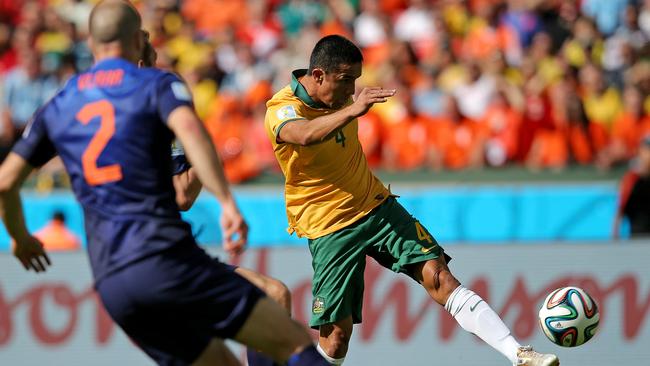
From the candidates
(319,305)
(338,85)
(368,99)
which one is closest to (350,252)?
(319,305)

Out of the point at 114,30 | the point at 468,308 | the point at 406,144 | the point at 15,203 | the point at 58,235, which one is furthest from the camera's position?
the point at 406,144

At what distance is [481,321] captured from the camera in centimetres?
723

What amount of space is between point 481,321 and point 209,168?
2792mm

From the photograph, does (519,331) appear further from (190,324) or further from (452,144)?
(190,324)

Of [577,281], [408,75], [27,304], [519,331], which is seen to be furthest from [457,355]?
[408,75]

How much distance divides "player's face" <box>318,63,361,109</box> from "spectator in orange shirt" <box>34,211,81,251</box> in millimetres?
6389

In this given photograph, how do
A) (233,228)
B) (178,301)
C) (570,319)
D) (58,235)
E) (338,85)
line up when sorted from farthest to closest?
(58,235) < (570,319) < (338,85) < (178,301) < (233,228)

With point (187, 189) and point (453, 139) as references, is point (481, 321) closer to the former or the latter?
point (187, 189)

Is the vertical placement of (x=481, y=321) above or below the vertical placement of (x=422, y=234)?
below

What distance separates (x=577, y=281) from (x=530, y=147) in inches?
145

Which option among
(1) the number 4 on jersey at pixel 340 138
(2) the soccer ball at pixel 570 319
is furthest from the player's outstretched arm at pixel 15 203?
(2) the soccer ball at pixel 570 319

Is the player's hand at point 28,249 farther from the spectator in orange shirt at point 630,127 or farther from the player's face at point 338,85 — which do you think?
the spectator in orange shirt at point 630,127

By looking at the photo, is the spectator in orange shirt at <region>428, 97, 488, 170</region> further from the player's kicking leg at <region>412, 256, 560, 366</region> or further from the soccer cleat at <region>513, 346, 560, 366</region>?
the soccer cleat at <region>513, 346, 560, 366</region>

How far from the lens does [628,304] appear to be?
10711 millimetres
